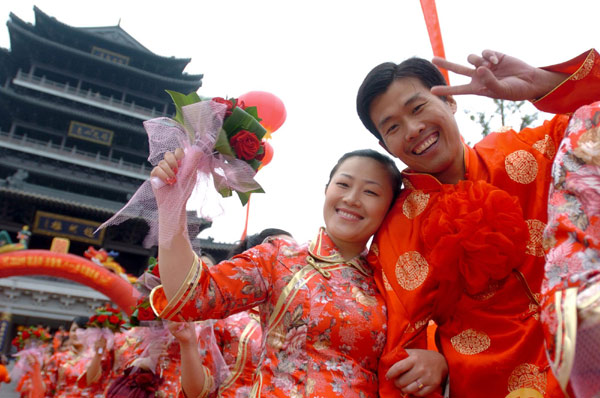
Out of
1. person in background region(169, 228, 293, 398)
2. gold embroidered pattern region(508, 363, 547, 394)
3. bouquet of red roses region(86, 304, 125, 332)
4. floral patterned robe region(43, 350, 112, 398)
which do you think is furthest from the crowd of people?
floral patterned robe region(43, 350, 112, 398)

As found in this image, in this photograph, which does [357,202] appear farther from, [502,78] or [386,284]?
[502,78]

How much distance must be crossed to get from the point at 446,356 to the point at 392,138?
776mm

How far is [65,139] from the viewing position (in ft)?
52.7

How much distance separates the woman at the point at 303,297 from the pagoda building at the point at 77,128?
12815mm

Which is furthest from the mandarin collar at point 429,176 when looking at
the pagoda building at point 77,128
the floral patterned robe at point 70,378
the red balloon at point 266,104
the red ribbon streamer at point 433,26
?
the pagoda building at point 77,128

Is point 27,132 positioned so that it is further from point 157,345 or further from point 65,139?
point 157,345

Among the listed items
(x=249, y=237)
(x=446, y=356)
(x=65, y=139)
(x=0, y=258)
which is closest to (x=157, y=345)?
(x=249, y=237)

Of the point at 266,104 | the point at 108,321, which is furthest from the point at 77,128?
the point at 266,104

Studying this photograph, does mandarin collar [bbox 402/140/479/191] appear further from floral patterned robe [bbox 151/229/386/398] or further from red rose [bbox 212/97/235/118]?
red rose [bbox 212/97/235/118]

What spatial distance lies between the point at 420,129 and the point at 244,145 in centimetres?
62

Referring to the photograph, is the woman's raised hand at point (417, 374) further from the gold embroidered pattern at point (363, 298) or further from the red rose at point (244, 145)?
the red rose at point (244, 145)

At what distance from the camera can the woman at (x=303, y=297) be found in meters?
1.36

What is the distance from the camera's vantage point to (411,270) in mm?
1530

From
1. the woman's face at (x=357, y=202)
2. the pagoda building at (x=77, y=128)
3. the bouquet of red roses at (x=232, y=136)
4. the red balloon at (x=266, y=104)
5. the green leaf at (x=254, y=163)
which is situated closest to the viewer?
the bouquet of red roses at (x=232, y=136)
